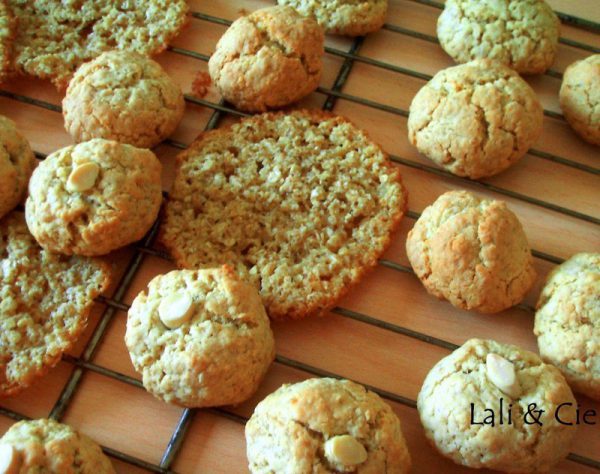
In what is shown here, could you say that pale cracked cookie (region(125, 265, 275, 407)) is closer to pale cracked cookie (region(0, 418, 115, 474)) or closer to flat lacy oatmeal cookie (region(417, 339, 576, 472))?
pale cracked cookie (region(0, 418, 115, 474))

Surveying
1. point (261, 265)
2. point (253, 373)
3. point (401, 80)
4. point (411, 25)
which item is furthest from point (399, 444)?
point (411, 25)

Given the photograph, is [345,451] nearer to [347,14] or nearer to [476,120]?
[476,120]

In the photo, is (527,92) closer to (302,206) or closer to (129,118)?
(302,206)

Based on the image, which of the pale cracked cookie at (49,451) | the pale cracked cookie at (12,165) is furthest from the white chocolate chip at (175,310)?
the pale cracked cookie at (12,165)

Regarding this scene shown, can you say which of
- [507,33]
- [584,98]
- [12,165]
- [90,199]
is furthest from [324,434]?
[507,33]

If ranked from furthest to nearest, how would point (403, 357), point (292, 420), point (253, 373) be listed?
point (403, 357) < point (253, 373) < point (292, 420)
